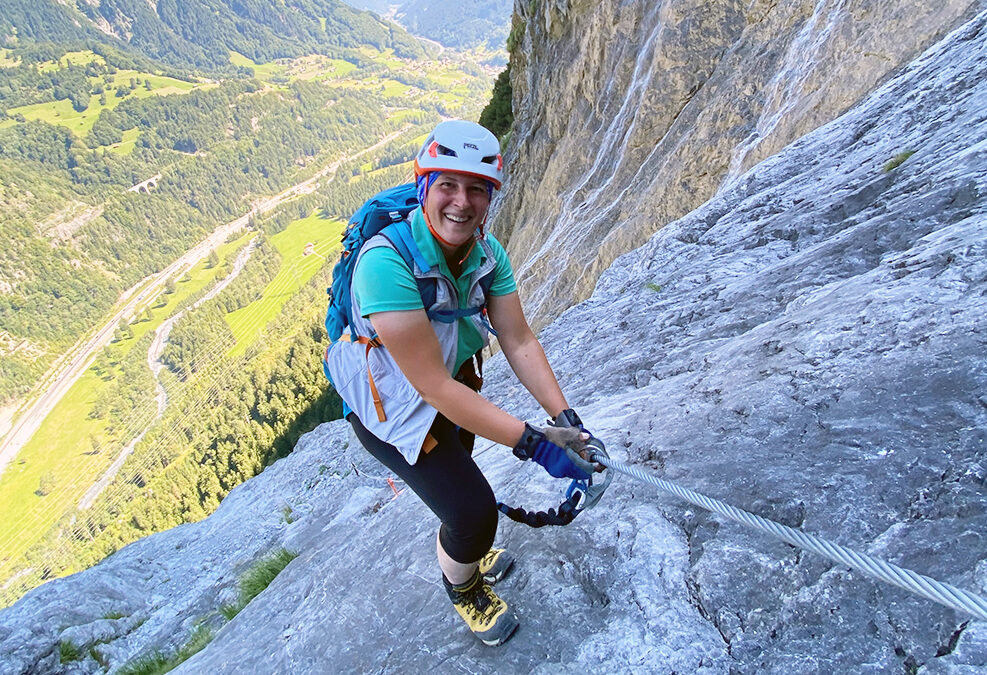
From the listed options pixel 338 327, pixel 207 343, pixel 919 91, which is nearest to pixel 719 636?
pixel 338 327

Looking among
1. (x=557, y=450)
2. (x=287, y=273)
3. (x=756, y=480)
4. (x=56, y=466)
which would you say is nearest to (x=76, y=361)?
(x=56, y=466)

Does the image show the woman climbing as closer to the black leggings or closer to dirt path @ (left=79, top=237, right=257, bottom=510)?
the black leggings

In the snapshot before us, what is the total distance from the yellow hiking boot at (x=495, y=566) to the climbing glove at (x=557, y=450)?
115 centimetres

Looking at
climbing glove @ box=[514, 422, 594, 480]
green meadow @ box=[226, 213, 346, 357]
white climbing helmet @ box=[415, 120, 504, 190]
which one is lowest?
green meadow @ box=[226, 213, 346, 357]

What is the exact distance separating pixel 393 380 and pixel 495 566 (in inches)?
59.6

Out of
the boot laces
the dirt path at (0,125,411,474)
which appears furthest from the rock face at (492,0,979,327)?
the dirt path at (0,125,411,474)

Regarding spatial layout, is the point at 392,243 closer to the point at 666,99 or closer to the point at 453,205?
the point at 453,205

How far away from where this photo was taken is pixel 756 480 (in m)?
3.05

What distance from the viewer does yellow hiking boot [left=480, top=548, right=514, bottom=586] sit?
3613 millimetres

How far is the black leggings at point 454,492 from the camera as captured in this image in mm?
3047

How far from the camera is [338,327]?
3.29 meters

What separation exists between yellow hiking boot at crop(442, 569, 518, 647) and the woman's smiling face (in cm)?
201

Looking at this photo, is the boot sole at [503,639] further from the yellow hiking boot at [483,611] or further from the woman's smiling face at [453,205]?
the woman's smiling face at [453,205]

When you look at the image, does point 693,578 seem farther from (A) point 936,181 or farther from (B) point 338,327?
(A) point 936,181
